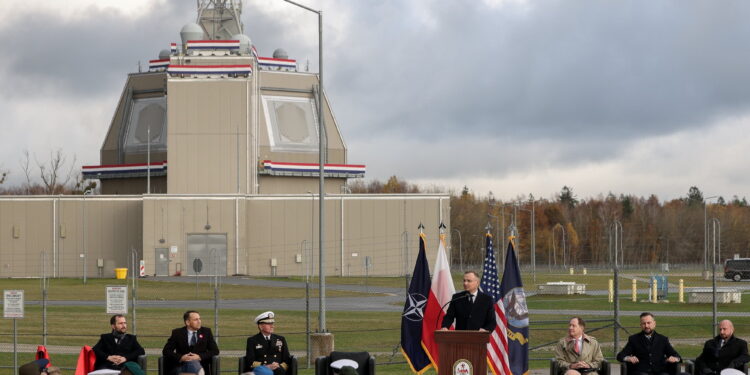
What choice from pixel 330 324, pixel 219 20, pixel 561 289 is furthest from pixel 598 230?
pixel 330 324

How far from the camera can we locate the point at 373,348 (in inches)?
1178

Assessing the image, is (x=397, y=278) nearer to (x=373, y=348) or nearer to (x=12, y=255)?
(x=12, y=255)

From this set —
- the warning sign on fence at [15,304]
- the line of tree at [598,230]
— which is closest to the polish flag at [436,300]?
the warning sign on fence at [15,304]

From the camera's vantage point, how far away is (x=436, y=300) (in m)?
21.7

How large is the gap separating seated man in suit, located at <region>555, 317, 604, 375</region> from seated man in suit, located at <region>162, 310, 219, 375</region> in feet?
17.1

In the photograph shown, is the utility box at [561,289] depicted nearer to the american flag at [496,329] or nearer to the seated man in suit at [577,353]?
the american flag at [496,329]

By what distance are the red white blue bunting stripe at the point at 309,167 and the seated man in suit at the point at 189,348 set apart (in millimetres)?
58485

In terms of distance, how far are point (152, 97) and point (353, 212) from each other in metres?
19.3

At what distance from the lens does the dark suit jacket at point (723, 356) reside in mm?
17641

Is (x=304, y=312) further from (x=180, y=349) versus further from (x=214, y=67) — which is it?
(x=214, y=67)

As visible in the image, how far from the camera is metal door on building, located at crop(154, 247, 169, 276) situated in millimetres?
72188

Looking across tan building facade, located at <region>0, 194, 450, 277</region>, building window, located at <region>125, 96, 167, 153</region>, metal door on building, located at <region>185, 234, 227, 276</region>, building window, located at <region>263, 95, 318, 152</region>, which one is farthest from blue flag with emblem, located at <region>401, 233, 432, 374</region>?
building window, located at <region>125, 96, 167, 153</region>

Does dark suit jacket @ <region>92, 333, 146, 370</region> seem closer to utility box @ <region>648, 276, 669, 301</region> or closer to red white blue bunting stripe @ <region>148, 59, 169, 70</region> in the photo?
utility box @ <region>648, 276, 669, 301</region>

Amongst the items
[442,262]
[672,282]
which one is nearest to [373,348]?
[442,262]
